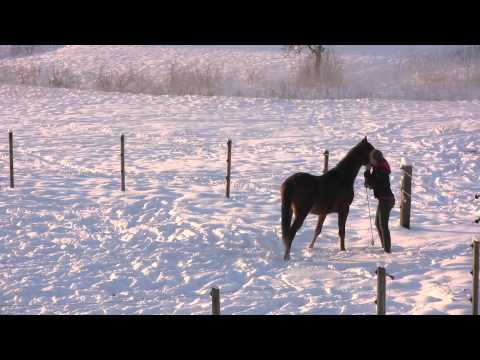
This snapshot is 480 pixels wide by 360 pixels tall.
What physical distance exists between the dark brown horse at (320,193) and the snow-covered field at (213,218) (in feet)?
1.86

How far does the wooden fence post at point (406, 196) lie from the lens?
1099 cm

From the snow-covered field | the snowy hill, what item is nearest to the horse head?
the snow-covered field

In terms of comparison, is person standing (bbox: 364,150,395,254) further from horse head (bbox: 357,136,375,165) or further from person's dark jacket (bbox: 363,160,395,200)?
horse head (bbox: 357,136,375,165)

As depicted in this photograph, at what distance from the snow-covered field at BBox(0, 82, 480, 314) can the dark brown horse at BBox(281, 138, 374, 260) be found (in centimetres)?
57

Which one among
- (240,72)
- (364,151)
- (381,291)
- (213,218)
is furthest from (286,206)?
(240,72)

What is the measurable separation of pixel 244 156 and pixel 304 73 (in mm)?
19301

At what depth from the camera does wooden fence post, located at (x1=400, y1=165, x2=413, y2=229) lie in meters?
11.0

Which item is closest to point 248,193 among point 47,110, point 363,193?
point 363,193

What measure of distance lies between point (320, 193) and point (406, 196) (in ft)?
7.13

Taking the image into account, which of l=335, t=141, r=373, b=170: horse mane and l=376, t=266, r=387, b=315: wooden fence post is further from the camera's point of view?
l=335, t=141, r=373, b=170: horse mane

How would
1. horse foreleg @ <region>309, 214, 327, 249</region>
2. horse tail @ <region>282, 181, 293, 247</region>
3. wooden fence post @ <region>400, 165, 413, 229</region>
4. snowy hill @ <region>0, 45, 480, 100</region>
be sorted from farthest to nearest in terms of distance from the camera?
1. snowy hill @ <region>0, 45, 480, 100</region>
2. wooden fence post @ <region>400, 165, 413, 229</region>
3. horse foreleg @ <region>309, 214, 327, 249</region>
4. horse tail @ <region>282, 181, 293, 247</region>

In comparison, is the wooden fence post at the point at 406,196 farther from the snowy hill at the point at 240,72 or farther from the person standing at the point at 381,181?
the snowy hill at the point at 240,72

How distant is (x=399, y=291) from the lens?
8.06 meters

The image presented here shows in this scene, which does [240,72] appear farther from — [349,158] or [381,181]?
[381,181]
